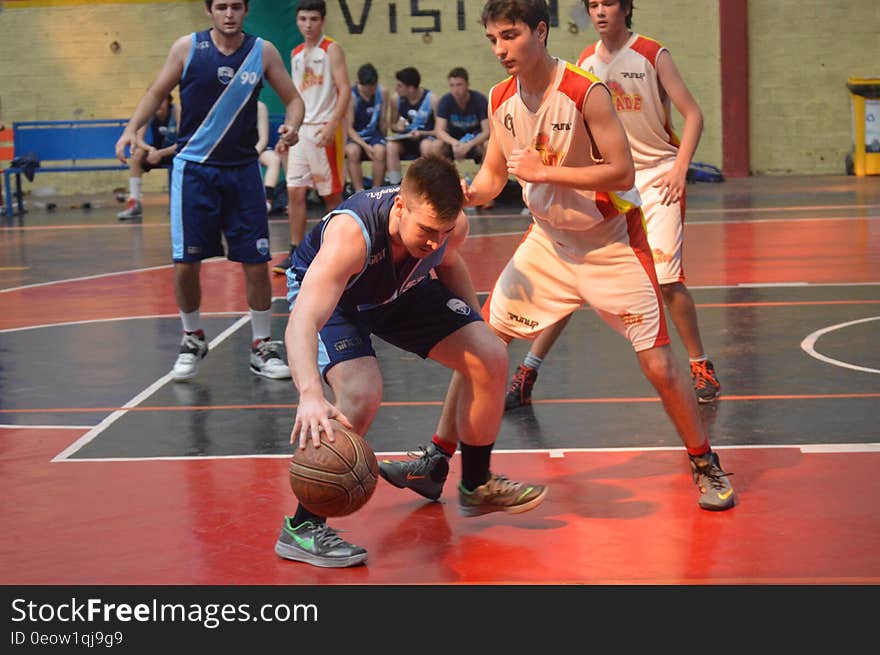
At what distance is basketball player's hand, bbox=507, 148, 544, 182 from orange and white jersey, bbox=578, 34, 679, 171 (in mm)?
1691

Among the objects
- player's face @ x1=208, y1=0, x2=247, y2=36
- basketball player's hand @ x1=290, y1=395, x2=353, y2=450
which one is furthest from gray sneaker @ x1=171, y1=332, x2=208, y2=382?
basketball player's hand @ x1=290, y1=395, x2=353, y2=450

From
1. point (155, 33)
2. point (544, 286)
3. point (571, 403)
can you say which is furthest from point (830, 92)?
point (544, 286)

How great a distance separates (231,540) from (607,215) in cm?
189

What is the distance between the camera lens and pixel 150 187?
2186 cm

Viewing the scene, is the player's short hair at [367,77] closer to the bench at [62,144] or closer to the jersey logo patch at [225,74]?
the bench at [62,144]

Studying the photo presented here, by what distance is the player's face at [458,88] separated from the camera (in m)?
16.2

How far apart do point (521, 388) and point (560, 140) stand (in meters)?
2.05

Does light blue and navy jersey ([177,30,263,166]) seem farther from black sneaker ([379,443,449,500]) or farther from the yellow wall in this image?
the yellow wall

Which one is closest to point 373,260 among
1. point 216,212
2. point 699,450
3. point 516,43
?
point 516,43

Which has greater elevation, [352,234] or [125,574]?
[352,234]

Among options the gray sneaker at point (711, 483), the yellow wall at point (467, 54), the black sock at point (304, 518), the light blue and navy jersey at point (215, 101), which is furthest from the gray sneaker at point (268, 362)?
the yellow wall at point (467, 54)

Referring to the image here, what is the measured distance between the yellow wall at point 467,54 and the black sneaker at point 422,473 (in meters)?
16.1

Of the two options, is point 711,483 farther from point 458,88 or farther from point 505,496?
point 458,88
